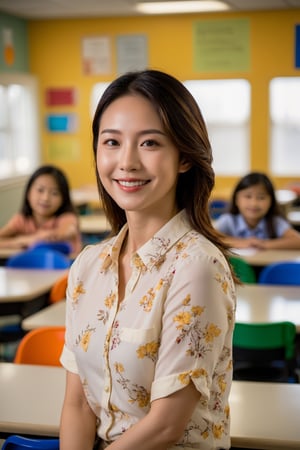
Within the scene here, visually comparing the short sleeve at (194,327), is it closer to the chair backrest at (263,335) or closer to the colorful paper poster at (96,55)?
the chair backrest at (263,335)

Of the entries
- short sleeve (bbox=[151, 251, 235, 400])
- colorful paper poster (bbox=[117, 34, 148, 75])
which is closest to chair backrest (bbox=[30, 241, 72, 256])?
short sleeve (bbox=[151, 251, 235, 400])

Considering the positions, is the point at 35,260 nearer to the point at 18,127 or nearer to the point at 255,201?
the point at 255,201

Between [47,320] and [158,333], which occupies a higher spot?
[158,333]

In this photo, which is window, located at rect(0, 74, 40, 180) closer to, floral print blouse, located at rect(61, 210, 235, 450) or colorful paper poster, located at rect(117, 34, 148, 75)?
colorful paper poster, located at rect(117, 34, 148, 75)

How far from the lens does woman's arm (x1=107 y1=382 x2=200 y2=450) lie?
1.45 metres

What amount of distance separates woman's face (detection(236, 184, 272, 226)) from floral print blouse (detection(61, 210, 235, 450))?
317cm

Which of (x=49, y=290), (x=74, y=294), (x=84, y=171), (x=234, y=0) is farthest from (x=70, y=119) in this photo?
(x=74, y=294)

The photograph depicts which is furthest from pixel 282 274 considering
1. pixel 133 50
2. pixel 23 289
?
pixel 133 50

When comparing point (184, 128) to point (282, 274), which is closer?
point (184, 128)

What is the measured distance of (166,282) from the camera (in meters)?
1.53

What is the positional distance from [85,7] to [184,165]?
6526mm

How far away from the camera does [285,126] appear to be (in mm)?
8125

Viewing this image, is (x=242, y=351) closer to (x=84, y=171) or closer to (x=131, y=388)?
(x=131, y=388)

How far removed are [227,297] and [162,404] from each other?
266 millimetres
